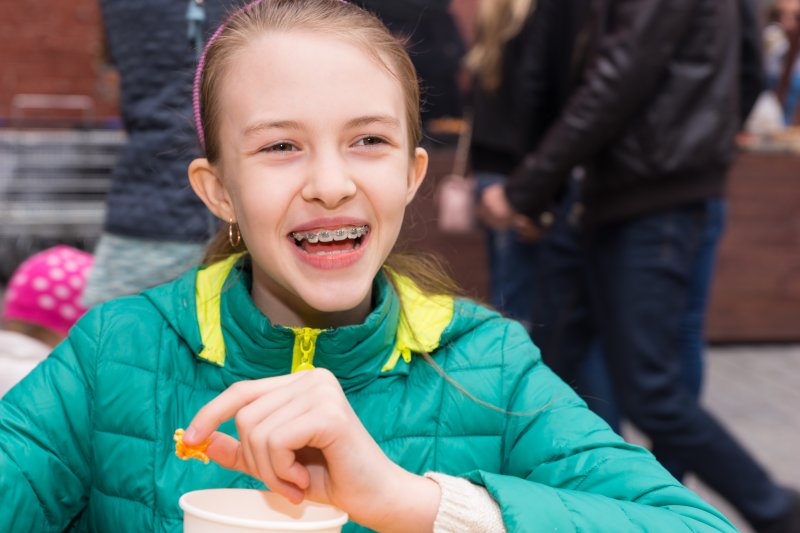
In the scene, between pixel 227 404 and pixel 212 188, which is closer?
pixel 227 404

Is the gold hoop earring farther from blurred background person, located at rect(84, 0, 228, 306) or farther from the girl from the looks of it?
blurred background person, located at rect(84, 0, 228, 306)

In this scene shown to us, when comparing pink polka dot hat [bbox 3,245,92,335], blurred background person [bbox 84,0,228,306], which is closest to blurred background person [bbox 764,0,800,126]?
pink polka dot hat [bbox 3,245,92,335]

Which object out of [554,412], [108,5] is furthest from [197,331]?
[108,5]

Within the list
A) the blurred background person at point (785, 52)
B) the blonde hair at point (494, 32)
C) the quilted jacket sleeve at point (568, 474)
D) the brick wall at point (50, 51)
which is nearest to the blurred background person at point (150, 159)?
the quilted jacket sleeve at point (568, 474)

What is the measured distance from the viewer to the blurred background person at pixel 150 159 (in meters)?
2.33

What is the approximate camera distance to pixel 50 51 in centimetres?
953

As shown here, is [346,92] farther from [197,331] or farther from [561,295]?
[561,295]

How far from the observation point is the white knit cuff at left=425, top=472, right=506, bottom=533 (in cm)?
117

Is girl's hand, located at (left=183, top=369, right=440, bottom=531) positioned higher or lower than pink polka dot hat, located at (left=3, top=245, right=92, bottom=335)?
higher

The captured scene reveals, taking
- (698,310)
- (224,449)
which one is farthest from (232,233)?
(698,310)

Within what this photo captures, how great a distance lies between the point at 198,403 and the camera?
4.87 ft

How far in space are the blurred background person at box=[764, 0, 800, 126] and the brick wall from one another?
550 cm

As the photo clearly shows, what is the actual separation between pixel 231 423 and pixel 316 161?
15.5 inches

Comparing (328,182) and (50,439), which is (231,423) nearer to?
(50,439)
